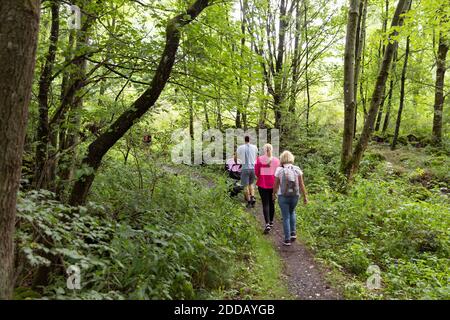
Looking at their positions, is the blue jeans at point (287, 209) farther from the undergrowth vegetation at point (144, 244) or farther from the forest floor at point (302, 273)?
the undergrowth vegetation at point (144, 244)

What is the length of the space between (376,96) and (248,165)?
4.98 m

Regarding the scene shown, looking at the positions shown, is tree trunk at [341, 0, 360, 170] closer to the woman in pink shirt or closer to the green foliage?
the green foliage

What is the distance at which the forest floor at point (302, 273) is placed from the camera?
5.18 meters

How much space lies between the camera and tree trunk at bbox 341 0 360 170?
10.3 metres

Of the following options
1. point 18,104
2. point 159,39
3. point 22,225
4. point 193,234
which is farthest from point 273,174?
point 18,104

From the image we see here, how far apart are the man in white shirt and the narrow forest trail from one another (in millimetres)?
2322

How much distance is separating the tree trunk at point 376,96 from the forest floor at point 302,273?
168 inches

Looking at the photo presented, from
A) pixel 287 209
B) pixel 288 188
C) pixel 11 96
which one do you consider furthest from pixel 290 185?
pixel 11 96

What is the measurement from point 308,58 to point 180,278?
1804 centimetres

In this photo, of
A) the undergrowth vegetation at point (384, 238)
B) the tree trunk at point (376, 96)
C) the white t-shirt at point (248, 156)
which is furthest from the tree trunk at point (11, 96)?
the tree trunk at point (376, 96)

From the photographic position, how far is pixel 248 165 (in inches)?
397

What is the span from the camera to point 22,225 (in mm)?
4004

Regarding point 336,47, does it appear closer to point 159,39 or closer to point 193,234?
point 159,39

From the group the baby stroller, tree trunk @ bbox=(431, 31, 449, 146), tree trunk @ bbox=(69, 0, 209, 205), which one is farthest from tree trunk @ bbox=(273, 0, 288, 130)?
tree trunk @ bbox=(69, 0, 209, 205)
